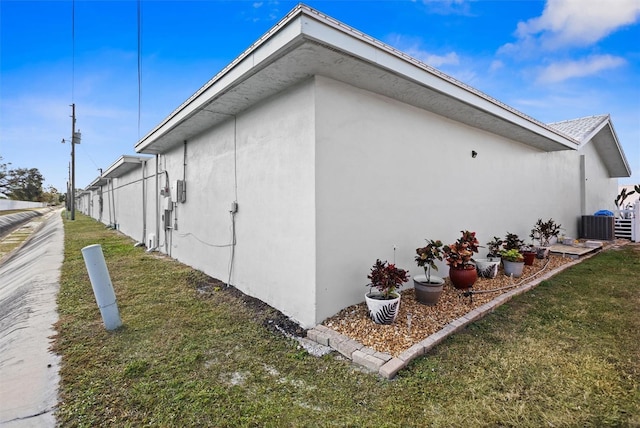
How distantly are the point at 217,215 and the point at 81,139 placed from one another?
25.3m

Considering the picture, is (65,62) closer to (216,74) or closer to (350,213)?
(216,74)

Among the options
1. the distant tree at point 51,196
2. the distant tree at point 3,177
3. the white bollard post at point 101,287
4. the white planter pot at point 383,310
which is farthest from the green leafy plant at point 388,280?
the distant tree at point 51,196

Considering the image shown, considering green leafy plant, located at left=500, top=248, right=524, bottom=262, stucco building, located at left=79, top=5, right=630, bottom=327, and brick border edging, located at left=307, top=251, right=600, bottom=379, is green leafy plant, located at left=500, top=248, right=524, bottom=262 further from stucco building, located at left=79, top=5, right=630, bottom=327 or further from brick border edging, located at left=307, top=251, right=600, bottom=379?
brick border edging, located at left=307, top=251, right=600, bottom=379

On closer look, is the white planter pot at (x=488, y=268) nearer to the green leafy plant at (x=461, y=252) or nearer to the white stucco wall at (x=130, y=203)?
the green leafy plant at (x=461, y=252)

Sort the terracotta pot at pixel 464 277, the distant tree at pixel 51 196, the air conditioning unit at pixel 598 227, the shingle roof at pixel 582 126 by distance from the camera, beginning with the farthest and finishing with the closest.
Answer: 1. the distant tree at pixel 51 196
2. the air conditioning unit at pixel 598 227
3. the shingle roof at pixel 582 126
4. the terracotta pot at pixel 464 277

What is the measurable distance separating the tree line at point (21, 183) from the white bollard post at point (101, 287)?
57464 mm

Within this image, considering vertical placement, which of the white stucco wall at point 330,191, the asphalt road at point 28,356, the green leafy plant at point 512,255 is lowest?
the asphalt road at point 28,356

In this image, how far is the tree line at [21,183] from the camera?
44.0 metres

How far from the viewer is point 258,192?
447 cm

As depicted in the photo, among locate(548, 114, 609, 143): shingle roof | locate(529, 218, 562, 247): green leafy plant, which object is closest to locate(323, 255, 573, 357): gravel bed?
locate(529, 218, 562, 247): green leafy plant

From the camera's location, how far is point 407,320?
344 centimetres

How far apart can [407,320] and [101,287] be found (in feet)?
12.1

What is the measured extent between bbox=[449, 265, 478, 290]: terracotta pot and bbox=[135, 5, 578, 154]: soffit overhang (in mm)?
2687

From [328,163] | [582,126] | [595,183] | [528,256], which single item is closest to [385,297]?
[328,163]
